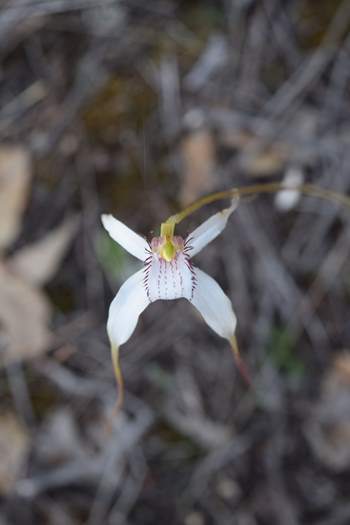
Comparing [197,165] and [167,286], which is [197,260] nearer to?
[197,165]

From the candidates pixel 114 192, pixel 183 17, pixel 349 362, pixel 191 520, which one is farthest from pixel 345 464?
pixel 183 17

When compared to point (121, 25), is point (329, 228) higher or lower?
lower

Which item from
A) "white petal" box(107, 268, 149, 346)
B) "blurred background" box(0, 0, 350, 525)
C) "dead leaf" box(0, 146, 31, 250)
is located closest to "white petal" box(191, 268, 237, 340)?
"white petal" box(107, 268, 149, 346)

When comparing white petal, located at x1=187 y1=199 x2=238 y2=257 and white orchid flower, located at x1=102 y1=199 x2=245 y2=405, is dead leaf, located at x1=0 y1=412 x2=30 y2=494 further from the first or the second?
white petal, located at x1=187 y1=199 x2=238 y2=257

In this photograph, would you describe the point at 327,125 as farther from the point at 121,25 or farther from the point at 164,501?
the point at 164,501

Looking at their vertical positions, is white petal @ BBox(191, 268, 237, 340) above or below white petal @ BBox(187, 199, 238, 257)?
below

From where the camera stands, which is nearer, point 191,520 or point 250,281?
point 191,520

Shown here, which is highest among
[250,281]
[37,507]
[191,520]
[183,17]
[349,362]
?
[183,17]

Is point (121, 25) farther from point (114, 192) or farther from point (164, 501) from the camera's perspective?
point (164, 501)
